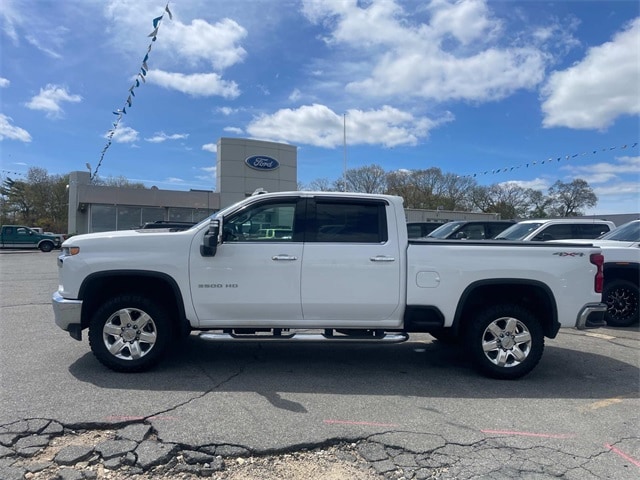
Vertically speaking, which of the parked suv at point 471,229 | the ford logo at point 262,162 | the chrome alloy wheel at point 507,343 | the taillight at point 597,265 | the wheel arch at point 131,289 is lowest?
the chrome alloy wheel at point 507,343

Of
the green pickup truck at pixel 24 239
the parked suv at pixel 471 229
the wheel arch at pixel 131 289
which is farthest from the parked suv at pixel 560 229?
the green pickup truck at pixel 24 239

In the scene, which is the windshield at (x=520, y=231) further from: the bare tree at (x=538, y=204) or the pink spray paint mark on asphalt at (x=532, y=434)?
the bare tree at (x=538, y=204)

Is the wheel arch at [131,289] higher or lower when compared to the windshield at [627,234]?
lower

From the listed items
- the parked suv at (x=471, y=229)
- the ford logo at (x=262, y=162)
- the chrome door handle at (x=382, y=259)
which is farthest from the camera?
the ford logo at (x=262, y=162)

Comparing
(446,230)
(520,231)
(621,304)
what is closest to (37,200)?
(446,230)

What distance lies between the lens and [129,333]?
4.94 meters

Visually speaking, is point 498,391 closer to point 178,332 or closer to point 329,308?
point 329,308

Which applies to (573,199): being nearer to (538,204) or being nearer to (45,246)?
(538,204)

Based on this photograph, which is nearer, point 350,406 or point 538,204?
point 350,406

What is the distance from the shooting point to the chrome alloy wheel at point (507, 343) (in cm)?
507

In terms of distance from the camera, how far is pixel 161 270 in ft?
16.0

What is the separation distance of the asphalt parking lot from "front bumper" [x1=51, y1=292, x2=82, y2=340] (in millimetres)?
505

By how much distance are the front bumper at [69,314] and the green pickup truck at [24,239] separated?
30.9 meters

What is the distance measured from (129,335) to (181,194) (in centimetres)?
3060
